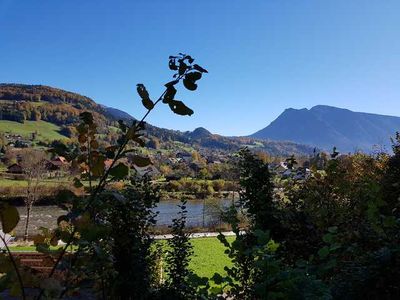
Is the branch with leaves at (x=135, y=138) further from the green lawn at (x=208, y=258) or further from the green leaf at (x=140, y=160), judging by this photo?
the green lawn at (x=208, y=258)

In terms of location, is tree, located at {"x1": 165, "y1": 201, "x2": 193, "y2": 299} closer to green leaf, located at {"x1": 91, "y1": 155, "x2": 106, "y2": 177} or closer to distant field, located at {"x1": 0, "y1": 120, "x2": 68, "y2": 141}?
green leaf, located at {"x1": 91, "y1": 155, "x2": 106, "y2": 177}

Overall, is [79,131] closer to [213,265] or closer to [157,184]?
[157,184]

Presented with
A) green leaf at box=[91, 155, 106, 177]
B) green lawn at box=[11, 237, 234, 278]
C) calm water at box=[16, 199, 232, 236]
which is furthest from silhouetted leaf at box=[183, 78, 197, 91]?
calm water at box=[16, 199, 232, 236]

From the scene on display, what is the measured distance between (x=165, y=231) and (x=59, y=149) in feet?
87.6

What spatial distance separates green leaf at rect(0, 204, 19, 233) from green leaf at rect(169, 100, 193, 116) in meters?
0.44

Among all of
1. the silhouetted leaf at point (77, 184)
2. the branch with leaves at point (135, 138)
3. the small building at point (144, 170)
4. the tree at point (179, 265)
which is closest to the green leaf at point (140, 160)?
the branch with leaves at point (135, 138)

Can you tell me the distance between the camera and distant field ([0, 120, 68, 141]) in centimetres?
14188

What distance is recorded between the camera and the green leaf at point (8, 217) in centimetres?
88

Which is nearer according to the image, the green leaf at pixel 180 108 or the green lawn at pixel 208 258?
the green leaf at pixel 180 108

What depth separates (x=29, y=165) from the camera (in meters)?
36.2

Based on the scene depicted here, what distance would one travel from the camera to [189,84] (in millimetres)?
1068

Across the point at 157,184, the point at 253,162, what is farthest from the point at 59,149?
the point at 157,184

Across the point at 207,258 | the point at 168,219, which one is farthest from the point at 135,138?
the point at 168,219

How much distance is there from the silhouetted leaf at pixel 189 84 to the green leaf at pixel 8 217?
0.50 meters
